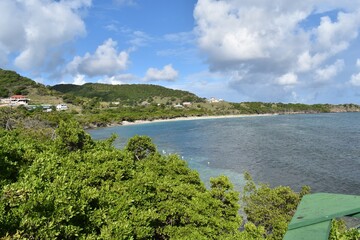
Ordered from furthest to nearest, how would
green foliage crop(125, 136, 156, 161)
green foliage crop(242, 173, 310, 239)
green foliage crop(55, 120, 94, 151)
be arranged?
green foliage crop(125, 136, 156, 161) → green foliage crop(55, 120, 94, 151) → green foliage crop(242, 173, 310, 239)

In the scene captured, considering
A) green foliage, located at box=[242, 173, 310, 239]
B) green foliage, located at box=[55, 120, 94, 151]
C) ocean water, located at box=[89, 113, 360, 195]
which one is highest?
green foliage, located at box=[55, 120, 94, 151]

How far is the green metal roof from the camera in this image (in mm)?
3178

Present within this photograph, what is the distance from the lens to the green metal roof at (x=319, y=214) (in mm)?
3178

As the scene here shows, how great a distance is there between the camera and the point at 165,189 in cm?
1908

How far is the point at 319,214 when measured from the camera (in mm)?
3527

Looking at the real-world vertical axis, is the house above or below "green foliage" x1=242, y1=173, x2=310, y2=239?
above

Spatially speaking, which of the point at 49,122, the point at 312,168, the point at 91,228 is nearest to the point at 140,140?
the point at 91,228

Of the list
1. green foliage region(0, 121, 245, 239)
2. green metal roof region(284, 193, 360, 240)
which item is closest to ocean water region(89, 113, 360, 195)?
green foliage region(0, 121, 245, 239)

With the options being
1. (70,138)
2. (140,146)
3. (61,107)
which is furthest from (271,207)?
(61,107)

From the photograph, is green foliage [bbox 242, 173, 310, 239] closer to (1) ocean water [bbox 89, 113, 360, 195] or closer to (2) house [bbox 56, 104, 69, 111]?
(1) ocean water [bbox 89, 113, 360, 195]

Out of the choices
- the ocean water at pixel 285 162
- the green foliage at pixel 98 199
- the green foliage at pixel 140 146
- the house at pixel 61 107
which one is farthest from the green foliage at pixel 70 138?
the house at pixel 61 107

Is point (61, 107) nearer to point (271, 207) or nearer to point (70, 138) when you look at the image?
point (70, 138)

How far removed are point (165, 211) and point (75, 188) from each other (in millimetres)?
6949

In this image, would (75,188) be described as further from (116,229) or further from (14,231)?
(14,231)
